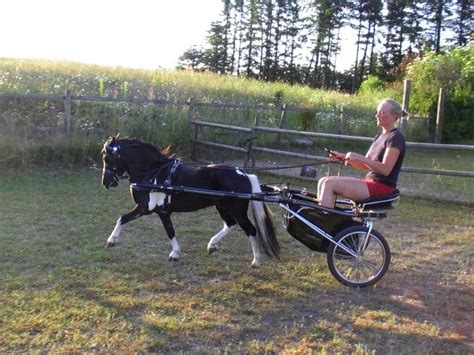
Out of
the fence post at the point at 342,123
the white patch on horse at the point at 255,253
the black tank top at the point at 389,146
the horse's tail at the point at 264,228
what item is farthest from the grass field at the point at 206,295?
the fence post at the point at 342,123

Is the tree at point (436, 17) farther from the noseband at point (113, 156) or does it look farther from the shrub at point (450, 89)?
the noseband at point (113, 156)

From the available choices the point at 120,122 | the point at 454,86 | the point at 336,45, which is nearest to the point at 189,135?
the point at 120,122

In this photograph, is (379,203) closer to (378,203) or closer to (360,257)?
(378,203)

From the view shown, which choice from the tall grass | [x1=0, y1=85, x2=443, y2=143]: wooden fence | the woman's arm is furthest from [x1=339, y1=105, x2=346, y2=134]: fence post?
the woman's arm

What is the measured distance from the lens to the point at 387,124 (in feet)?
15.0

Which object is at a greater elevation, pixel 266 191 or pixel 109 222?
pixel 266 191

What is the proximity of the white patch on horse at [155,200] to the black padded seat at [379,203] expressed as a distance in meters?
2.01

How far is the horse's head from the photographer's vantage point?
17.4 ft

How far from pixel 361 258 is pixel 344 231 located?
0.32 m

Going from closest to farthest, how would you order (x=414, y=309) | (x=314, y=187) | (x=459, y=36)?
(x=414, y=309)
(x=314, y=187)
(x=459, y=36)

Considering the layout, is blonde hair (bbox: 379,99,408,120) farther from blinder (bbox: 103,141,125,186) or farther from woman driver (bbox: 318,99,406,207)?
blinder (bbox: 103,141,125,186)

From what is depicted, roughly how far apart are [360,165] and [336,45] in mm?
42503

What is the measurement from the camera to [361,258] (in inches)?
185

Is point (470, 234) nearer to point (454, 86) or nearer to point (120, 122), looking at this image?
point (120, 122)
